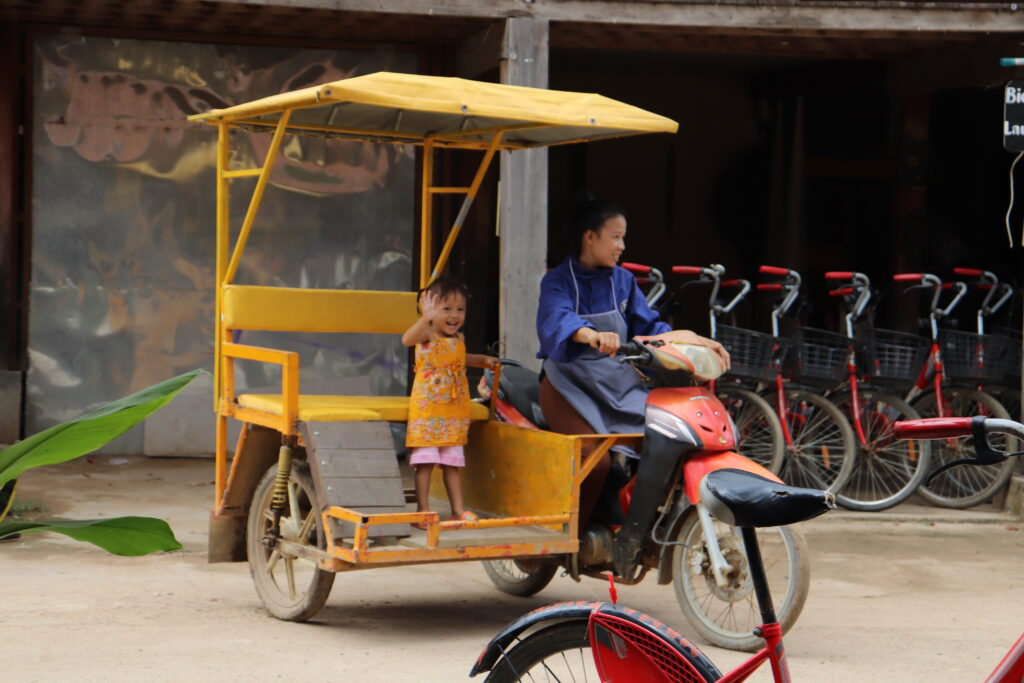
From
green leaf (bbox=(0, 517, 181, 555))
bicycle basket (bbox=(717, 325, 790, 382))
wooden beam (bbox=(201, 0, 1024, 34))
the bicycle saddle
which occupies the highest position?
wooden beam (bbox=(201, 0, 1024, 34))

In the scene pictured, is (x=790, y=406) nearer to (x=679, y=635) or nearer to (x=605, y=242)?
(x=605, y=242)

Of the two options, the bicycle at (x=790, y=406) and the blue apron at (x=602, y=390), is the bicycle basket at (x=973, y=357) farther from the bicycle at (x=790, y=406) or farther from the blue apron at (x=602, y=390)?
the blue apron at (x=602, y=390)

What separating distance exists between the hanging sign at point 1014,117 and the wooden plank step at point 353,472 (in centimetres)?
407

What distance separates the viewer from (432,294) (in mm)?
5883

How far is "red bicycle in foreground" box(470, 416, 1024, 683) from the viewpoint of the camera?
2.82 meters

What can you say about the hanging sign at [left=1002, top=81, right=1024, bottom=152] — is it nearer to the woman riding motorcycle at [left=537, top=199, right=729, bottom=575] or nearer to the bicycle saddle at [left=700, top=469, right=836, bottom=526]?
the woman riding motorcycle at [left=537, top=199, right=729, bottom=575]

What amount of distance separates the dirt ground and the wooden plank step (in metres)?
0.51

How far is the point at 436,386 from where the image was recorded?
231 inches

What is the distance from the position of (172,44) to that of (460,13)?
2.73 m

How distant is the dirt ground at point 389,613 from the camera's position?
5.24 meters

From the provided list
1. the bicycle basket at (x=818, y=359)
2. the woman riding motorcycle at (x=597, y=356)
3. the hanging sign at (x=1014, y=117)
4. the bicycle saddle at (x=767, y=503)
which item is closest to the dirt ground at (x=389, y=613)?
the woman riding motorcycle at (x=597, y=356)

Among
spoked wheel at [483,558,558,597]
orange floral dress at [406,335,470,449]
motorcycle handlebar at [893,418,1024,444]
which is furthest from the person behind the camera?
spoked wheel at [483,558,558,597]

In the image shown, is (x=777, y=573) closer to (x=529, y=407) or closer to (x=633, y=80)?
(x=529, y=407)

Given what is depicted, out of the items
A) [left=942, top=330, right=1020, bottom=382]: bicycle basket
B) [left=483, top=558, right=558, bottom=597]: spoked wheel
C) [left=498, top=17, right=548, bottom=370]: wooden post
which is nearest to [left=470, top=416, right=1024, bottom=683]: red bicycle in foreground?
[left=483, top=558, right=558, bottom=597]: spoked wheel
